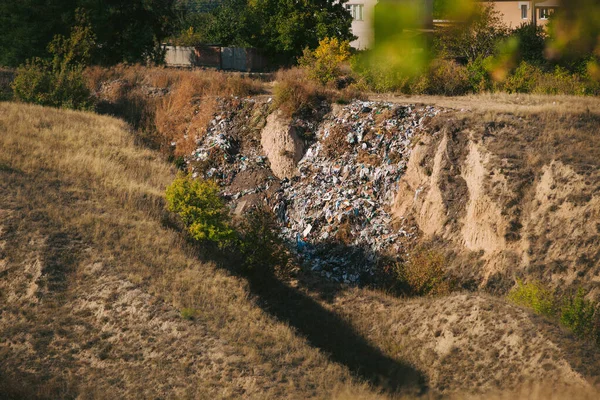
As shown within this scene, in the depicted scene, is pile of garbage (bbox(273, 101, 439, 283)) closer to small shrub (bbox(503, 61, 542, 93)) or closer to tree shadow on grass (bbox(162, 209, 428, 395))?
tree shadow on grass (bbox(162, 209, 428, 395))

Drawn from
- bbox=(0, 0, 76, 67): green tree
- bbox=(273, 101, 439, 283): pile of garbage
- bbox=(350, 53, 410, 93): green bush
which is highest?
bbox=(0, 0, 76, 67): green tree

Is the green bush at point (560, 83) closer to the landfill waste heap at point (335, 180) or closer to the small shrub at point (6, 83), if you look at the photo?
the landfill waste heap at point (335, 180)

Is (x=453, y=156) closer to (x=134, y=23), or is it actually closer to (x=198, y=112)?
(x=198, y=112)

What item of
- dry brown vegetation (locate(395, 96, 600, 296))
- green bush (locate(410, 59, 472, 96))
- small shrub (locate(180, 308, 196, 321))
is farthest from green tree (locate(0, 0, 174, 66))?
small shrub (locate(180, 308, 196, 321))

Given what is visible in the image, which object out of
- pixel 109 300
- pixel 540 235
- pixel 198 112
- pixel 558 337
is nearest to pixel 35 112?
pixel 198 112

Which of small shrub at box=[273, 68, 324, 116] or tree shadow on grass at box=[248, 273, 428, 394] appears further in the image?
small shrub at box=[273, 68, 324, 116]

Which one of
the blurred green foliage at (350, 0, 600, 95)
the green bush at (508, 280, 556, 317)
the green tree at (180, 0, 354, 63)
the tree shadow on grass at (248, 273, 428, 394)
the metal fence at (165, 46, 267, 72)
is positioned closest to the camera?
the tree shadow on grass at (248, 273, 428, 394)
